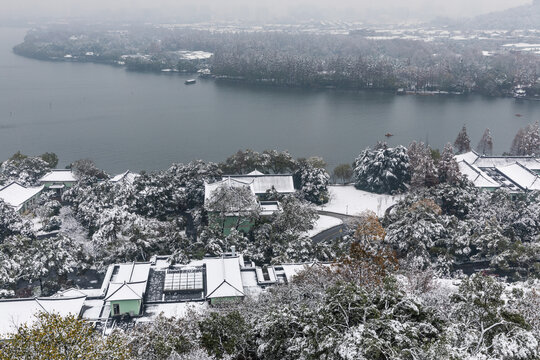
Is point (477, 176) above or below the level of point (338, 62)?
below

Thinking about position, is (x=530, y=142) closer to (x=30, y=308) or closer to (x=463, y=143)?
(x=463, y=143)

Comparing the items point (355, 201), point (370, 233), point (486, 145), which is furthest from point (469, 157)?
point (370, 233)

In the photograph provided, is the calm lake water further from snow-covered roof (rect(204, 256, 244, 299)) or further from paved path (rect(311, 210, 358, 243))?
snow-covered roof (rect(204, 256, 244, 299))

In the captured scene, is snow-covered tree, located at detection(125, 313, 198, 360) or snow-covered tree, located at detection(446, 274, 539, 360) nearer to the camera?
snow-covered tree, located at detection(446, 274, 539, 360)

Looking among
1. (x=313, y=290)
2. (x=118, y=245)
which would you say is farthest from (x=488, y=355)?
(x=118, y=245)

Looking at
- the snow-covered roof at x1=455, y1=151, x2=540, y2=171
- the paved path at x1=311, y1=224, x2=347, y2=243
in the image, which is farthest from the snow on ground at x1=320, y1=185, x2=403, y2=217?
the snow-covered roof at x1=455, y1=151, x2=540, y2=171

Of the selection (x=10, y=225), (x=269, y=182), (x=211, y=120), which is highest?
(x=269, y=182)

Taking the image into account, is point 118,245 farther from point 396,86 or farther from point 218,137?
point 396,86
